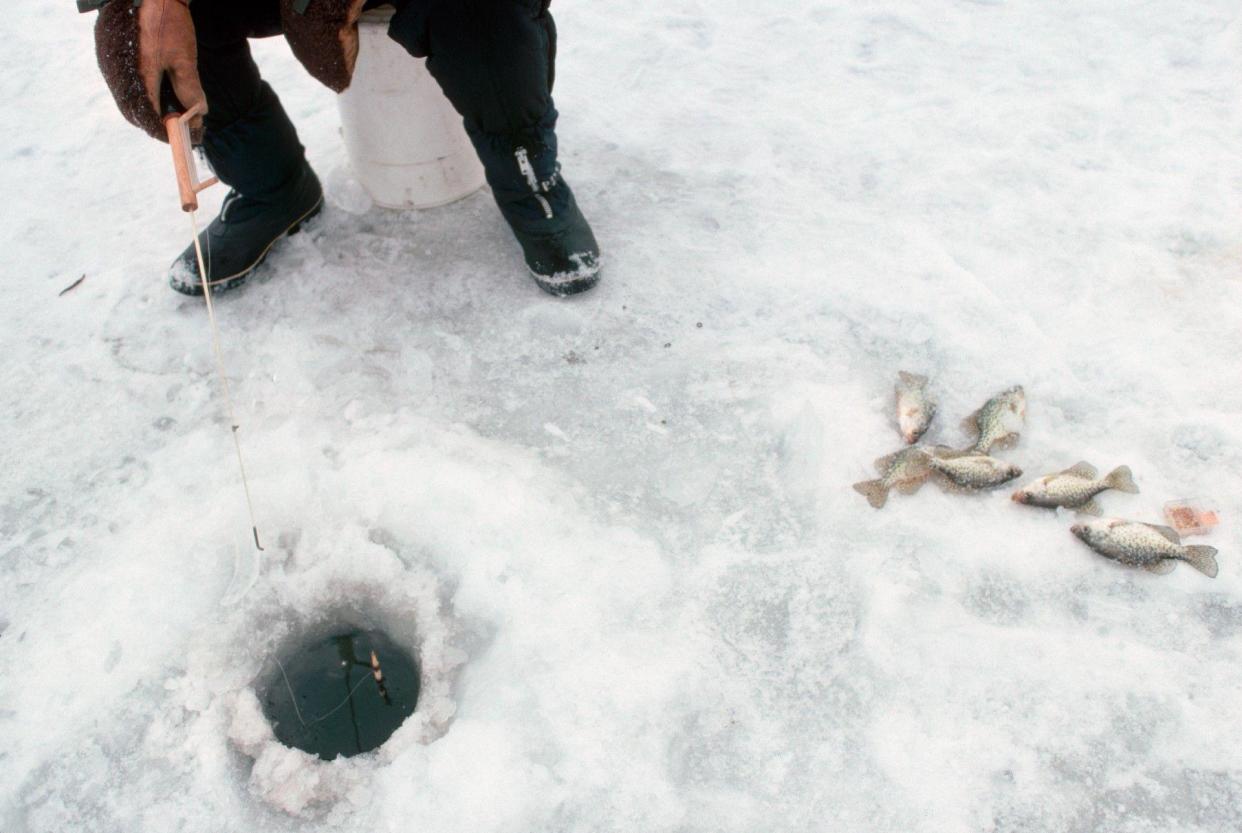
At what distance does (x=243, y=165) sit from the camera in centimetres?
254

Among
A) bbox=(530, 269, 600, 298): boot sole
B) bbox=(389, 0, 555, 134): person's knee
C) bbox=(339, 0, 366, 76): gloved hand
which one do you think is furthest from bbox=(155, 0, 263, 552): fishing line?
bbox=(530, 269, 600, 298): boot sole

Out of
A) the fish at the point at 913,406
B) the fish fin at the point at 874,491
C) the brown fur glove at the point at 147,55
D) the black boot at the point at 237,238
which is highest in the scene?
the brown fur glove at the point at 147,55

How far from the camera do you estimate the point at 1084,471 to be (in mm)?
2047

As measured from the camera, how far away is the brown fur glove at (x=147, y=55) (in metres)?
1.91

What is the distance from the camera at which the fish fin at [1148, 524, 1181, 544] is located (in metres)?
1.95

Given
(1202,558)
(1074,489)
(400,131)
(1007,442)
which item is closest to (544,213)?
(400,131)

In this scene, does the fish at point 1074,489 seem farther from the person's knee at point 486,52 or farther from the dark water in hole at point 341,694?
the person's knee at point 486,52

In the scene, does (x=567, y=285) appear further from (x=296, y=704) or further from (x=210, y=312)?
(x=296, y=704)

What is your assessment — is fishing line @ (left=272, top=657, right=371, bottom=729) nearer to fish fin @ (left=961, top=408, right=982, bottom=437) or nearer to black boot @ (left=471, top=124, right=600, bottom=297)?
black boot @ (left=471, top=124, right=600, bottom=297)

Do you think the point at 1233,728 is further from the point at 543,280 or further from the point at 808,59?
the point at 808,59

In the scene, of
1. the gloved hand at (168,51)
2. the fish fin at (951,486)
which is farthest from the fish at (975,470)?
the gloved hand at (168,51)

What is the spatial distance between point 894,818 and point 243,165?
2395mm

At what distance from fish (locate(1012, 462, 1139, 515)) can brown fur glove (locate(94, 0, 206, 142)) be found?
7.05 ft

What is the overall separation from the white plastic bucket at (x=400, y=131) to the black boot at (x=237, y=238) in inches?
9.4
